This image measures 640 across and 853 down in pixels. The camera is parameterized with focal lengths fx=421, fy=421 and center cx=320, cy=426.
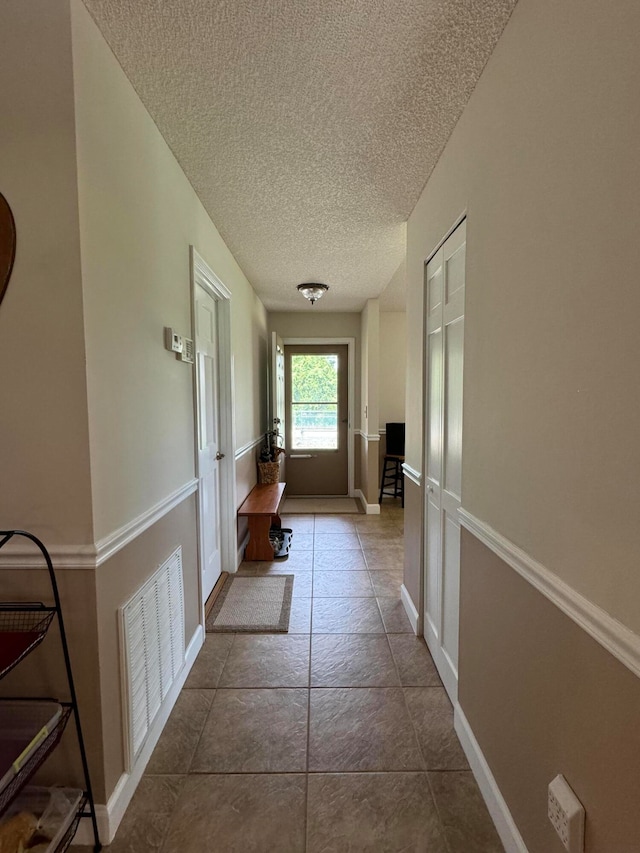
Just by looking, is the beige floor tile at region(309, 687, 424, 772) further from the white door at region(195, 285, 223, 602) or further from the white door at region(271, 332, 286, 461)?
the white door at region(271, 332, 286, 461)

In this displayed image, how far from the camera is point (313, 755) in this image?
1.60 meters

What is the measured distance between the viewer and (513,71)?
3.91 feet

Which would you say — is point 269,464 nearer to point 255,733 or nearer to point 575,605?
point 255,733

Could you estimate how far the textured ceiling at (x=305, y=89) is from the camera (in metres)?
1.20

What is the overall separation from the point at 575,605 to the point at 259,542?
2863 mm

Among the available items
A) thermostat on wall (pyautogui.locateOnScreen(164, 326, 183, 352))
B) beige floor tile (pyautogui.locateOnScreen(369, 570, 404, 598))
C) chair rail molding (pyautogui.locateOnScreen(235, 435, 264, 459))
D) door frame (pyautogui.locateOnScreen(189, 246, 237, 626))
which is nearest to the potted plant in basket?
chair rail molding (pyautogui.locateOnScreen(235, 435, 264, 459))

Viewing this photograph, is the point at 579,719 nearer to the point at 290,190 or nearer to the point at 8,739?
the point at 8,739

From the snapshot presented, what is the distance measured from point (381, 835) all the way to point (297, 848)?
0.26 metres

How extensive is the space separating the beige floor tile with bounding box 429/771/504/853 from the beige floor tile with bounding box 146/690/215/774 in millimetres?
909

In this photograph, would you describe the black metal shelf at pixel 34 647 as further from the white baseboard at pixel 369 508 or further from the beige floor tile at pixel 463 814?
the white baseboard at pixel 369 508

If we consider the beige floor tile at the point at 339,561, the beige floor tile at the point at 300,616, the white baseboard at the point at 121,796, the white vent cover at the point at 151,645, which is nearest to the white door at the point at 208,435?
the beige floor tile at the point at 300,616

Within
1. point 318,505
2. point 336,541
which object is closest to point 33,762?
point 336,541

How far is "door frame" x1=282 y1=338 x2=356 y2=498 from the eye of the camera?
541 centimetres

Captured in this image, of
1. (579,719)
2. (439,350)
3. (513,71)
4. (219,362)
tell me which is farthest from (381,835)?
(219,362)
